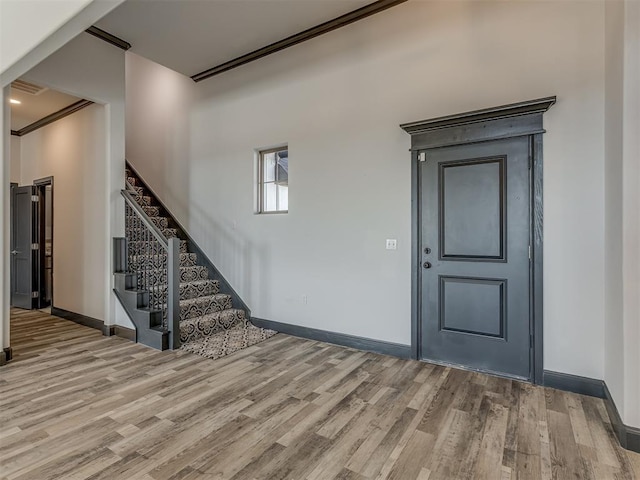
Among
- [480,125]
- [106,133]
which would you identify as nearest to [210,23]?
[106,133]

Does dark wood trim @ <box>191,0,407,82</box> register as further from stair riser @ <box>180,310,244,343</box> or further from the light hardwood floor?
the light hardwood floor

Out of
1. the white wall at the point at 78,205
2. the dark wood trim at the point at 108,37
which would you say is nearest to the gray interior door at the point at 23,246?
the white wall at the point at 78,205

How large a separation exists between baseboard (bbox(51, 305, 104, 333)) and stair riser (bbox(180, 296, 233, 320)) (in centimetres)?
118

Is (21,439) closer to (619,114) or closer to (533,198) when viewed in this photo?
(533,198)

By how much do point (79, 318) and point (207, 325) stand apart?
2136 millimetres

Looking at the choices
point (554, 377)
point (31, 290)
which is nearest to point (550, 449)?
point (554, 377)

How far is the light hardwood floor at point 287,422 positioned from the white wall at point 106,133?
46.9 inches

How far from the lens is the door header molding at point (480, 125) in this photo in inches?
115

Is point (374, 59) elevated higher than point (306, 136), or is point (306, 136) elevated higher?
point (374, 59)

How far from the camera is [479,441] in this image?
2.18 meters

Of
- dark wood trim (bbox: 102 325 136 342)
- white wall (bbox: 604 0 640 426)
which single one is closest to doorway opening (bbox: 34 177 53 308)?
dark wood trim (bbox: 102 325 136 342)

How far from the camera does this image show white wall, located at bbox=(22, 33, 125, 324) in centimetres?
414

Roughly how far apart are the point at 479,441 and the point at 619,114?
2327 millimetres

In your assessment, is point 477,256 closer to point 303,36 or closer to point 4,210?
point 303,36
